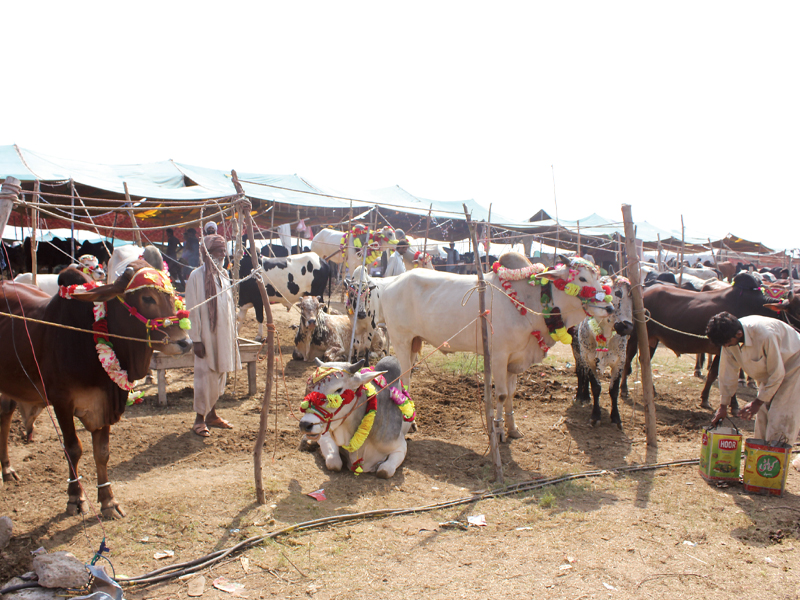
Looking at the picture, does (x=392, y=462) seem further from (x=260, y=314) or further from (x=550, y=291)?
(x=260, y=314)

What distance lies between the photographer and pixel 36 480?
15.2 ft

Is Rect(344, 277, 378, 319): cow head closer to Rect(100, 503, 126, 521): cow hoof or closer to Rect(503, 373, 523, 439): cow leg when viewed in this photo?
Rect(503, 373, 523, 439): cow leg

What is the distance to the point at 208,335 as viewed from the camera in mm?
5891

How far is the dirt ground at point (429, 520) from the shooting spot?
3.33 m

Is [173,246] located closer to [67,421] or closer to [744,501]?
[67,421]

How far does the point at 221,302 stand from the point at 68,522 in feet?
8.62

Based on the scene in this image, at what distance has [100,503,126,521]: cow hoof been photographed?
3.93m

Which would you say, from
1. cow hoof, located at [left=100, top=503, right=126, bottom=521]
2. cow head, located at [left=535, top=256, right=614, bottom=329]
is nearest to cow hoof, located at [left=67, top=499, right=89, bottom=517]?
cow hoof, located at [left=100, top=503, right=126, bottom=521]

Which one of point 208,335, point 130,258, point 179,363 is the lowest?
point 179,363

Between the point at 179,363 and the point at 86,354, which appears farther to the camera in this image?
the point at 179,363

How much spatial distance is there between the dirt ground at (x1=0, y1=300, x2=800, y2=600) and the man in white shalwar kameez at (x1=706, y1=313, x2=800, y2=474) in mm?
639

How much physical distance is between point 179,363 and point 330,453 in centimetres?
279

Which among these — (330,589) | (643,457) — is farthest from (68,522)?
Result: (643,457)

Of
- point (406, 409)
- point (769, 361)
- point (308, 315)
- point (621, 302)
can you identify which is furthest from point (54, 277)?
point (769, 361)
